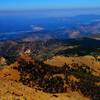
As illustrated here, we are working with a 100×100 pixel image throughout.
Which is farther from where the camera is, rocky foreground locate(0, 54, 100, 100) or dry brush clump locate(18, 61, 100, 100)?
dry brush clump locate(18, 61, 100, 100)

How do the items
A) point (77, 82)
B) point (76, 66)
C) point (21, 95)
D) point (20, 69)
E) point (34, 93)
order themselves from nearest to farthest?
point (21, 95)
point (34, 93)
point (77, 82)
point (20, 69)
point (76, 66)

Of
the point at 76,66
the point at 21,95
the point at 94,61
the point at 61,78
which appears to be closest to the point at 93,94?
the point at 61,78

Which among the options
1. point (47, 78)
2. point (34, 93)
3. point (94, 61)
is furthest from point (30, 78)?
point (94, 61)

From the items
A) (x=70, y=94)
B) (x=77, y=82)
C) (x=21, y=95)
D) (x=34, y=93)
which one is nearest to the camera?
(x=21, y=95)

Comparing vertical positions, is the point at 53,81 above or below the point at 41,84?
above

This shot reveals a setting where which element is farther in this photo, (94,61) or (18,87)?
(94,61)

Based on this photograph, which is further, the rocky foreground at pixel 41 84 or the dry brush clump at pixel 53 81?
the dry brush clump at pixel 53 81

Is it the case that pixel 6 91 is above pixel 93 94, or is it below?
above

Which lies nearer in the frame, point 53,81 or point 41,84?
point 41,84

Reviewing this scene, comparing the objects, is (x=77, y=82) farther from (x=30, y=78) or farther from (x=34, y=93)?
(x=34, y=93)
